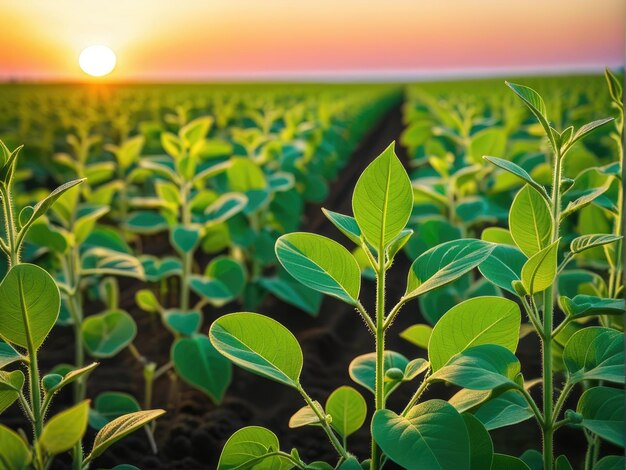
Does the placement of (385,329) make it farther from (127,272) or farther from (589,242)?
(127,272)

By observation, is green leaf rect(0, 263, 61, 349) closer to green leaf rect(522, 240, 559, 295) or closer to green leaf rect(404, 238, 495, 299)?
green leaf rect(404, 238, 495, 299)

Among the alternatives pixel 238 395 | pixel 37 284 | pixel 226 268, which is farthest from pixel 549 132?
pixel 238 395

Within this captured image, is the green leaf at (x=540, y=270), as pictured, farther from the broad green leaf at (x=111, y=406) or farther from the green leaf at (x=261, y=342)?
the broad green leaf at (x=111, y=406)

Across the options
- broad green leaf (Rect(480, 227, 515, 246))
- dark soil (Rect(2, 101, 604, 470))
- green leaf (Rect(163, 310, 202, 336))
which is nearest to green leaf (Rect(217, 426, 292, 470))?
broad green leaf (Rect(480, 227, 515, 246))

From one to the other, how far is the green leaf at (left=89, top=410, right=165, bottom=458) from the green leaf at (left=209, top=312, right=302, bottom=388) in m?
0.17

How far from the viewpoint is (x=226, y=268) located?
8.14ft

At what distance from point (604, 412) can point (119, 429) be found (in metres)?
0.85

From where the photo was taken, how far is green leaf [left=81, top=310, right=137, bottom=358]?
2016 mm

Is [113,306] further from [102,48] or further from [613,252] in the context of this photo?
[613,252]

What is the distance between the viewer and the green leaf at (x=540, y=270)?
1068 millimetres

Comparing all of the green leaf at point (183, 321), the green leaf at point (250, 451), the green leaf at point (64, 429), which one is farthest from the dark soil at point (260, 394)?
the green leaf at point (64, 429)

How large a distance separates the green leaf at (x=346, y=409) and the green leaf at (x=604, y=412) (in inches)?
17.2

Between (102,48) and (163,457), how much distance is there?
1295mm

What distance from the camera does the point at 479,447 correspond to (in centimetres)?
113
